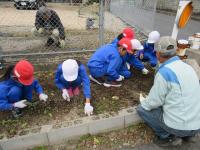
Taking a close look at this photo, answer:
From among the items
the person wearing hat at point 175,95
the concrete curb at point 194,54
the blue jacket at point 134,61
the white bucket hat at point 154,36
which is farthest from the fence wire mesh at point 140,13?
the person wearing hat at point 175,95

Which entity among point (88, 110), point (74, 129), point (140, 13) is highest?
point (140, 13)

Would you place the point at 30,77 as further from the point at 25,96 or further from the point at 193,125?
the point at 193,125

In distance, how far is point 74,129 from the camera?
2996 millimetres

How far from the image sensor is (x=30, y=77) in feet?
9.81

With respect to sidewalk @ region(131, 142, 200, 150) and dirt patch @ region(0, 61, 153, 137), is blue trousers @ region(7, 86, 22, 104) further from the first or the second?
sidewalk @ region(131, 142, 200, 150)

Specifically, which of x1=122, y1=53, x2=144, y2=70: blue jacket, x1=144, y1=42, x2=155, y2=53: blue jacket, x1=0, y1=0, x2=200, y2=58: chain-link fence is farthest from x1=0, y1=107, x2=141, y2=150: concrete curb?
x1=0, y1=0, x2=200, y2=58: chain-link fence

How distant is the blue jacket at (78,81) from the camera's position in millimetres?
3367

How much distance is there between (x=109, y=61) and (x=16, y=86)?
1.53m

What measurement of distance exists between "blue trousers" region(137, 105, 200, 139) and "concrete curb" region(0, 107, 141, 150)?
231 millimetres

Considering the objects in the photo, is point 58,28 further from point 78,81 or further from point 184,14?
point 184,14

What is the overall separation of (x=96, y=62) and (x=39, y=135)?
162cm

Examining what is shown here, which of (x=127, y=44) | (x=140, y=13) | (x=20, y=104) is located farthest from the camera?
(x=140, y=13)

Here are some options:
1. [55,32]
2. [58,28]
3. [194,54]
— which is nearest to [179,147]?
[194,54]

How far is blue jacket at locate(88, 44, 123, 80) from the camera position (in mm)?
3863
